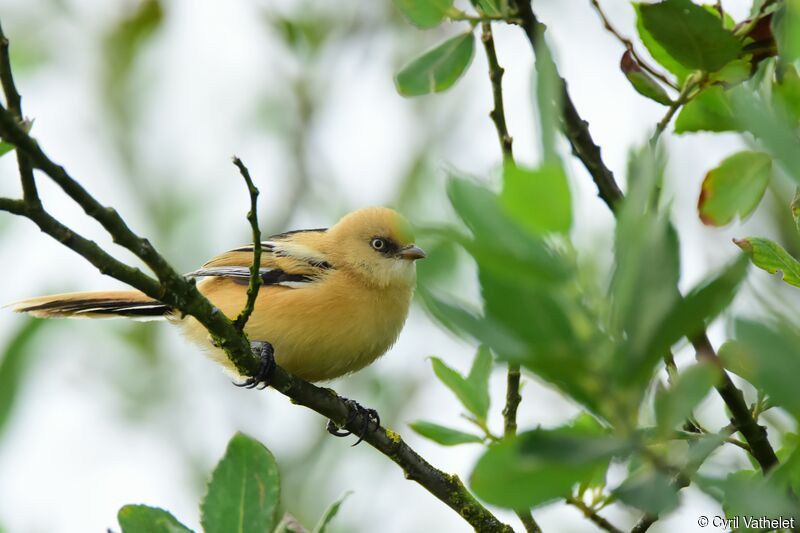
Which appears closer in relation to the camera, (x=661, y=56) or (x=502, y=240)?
(x=502, y=240)

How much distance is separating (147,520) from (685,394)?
1.43 metres

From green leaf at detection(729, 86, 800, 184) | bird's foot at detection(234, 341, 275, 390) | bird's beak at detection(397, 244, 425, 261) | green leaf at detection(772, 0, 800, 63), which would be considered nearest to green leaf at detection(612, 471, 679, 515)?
green leaf at detection(729, 86, 800, 184)

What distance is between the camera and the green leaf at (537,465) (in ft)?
3.82

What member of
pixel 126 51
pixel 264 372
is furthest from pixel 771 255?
pixel 126 51

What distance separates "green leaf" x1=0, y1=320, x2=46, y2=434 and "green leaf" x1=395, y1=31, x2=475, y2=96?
3.97ft

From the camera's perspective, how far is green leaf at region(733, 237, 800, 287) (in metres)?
2.24

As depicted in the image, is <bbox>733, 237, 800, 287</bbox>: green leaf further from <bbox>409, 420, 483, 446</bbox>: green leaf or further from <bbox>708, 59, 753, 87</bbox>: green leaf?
<bbox>409, 420, 483, 446</bbox>: green leaf

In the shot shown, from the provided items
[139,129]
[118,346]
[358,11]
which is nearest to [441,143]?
[358,11]

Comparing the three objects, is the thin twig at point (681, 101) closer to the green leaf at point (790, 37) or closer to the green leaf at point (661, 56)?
the green leaf at point (661, 56)

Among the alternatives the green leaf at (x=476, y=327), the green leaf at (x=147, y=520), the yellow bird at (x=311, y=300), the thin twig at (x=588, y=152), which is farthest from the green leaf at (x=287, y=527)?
the yellow bird at (x=311, y=300)

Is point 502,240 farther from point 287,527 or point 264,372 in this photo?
point 264,372

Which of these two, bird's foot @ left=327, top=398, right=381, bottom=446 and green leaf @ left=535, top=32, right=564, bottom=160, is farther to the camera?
bird's foot @ left=327, top=398, right=381, bottom=446

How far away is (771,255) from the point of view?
2.25 metres

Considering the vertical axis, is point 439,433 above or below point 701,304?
above
